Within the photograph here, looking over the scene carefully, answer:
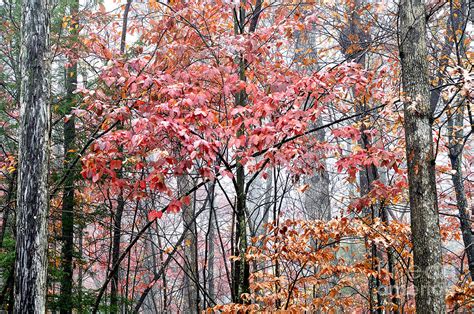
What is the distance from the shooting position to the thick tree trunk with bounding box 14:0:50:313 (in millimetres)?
4621

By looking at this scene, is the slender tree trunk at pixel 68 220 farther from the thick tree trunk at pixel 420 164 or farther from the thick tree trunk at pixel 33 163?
the thick tree trunk at pixel 420 164

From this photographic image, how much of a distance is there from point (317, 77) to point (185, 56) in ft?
8.16

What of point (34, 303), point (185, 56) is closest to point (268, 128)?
point (185, 56)

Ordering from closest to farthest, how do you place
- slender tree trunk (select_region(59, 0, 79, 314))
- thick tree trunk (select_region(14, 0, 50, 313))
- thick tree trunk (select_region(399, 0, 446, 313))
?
thick tree trunk (select_region(399, 0, 446, 313)), thick tree trunk (select_region(14, 0, 50, 313)), slender tree trunk (select_region(59, 0, 79, 314))

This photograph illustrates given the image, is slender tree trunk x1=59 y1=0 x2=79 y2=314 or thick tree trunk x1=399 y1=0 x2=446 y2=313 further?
slender tree trunk x1=59 y1=0 x2=79 y2=314

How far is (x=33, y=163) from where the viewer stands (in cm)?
484

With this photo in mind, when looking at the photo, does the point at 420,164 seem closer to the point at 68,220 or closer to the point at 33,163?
the point at 33,163

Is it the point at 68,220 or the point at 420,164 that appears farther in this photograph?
the point at 68,220

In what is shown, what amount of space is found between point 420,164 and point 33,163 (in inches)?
172

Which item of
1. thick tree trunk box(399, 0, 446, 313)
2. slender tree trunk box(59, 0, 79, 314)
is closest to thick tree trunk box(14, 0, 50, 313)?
slender tree trunk box(59, 0, 79, 314)

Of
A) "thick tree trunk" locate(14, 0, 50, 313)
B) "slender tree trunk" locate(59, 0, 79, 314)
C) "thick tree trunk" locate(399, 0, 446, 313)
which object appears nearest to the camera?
"thick tree trunk" locate(399, 0, 446, 313)

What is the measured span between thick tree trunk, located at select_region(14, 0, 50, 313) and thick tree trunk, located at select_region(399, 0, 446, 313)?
4.13 metres

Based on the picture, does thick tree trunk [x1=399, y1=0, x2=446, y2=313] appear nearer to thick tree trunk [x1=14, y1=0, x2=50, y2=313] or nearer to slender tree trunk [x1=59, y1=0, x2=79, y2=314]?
thick tree trunk [x1=14, y1=0, x2=50, y2=313]

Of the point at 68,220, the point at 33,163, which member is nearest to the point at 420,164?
the point at 33,163
